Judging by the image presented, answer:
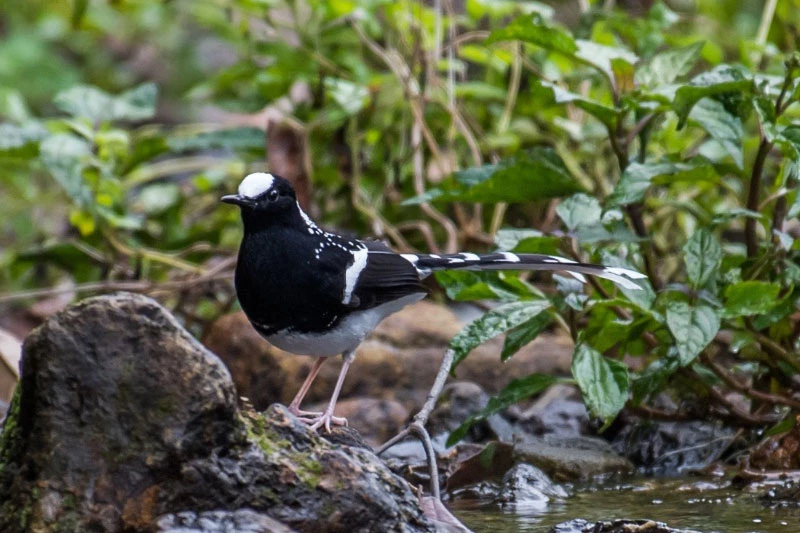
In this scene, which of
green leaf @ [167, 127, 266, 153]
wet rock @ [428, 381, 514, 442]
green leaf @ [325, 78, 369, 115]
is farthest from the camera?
green leaf @ [167, 127, 266, 153]

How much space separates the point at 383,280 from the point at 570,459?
1116mm

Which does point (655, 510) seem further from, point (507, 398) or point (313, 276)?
point (313, 276)

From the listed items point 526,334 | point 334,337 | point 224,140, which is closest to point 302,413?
point 334,337

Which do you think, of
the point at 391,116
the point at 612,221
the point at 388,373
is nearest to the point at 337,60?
the point at 391,116

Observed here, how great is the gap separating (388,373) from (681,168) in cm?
199

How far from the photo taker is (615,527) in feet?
10.8

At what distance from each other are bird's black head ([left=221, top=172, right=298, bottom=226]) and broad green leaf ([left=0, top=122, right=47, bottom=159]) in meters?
2.39

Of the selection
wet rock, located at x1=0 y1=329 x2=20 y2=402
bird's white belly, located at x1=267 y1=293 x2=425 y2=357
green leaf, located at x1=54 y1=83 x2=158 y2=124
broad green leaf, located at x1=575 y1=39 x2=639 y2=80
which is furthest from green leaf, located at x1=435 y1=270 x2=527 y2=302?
green leaf, located at x1=54 y1=83 x2=158 y2=124

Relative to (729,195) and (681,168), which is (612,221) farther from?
(729,195)

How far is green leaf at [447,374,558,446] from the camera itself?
13.8 feet

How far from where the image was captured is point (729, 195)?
22.8ft

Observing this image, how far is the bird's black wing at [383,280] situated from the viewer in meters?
3.98

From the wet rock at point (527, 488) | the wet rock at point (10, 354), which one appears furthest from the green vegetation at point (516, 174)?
the wet rock at point (10, 354)

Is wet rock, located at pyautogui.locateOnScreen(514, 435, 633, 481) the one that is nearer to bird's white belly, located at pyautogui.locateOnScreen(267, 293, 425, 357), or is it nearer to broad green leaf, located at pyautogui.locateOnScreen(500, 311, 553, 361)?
broad green leaf, located at pyautogui.locateOnScreen(500, 311, 553, 361)
